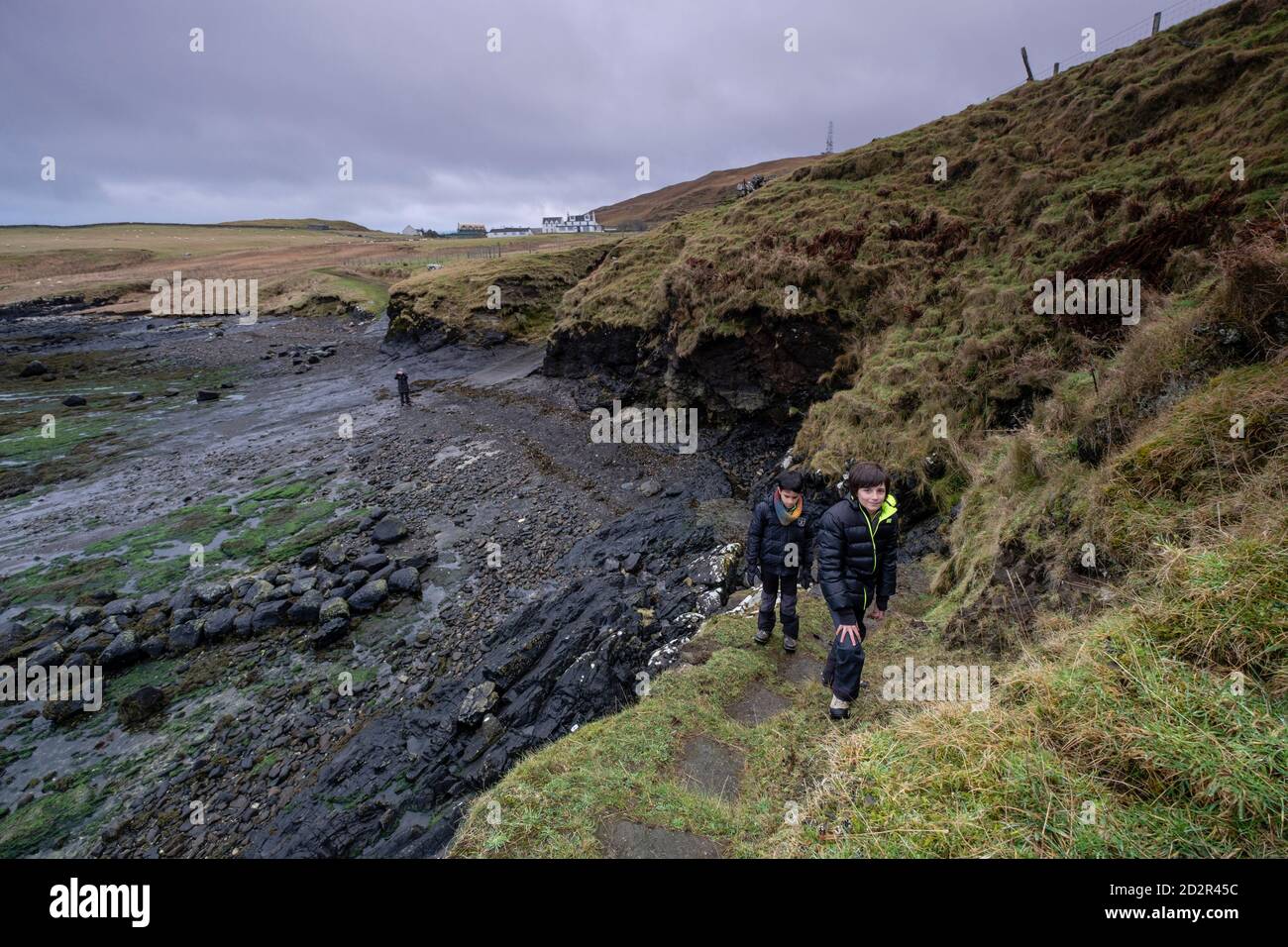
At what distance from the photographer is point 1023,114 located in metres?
24.0

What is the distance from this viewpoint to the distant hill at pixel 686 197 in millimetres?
87438

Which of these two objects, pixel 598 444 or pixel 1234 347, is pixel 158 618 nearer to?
pixel 598 444

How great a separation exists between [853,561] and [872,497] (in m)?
0.83

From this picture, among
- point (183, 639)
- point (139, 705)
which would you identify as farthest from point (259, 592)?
point (139, 705)

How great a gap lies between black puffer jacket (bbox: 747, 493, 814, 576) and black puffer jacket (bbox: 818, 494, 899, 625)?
1397mm

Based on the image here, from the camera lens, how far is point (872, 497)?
5.85 meters

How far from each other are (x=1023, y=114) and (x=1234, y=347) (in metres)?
25.0

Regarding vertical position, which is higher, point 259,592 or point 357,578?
point 357,578

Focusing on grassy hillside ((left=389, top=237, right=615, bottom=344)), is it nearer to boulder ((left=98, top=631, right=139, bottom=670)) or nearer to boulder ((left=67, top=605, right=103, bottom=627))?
boulder ((left=67, top=605, right=103, bottom=627))

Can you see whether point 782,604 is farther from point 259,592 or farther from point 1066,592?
point 259,592

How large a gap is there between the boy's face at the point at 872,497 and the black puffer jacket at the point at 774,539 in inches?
67.5

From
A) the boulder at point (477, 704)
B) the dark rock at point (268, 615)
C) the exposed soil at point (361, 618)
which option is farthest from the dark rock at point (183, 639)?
the boulder at point (477, 704)

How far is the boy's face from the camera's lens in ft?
19.1

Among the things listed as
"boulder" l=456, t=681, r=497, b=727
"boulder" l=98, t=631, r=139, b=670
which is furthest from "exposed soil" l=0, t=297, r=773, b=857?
"boulder" l=98, t=631, r=139, b=670
